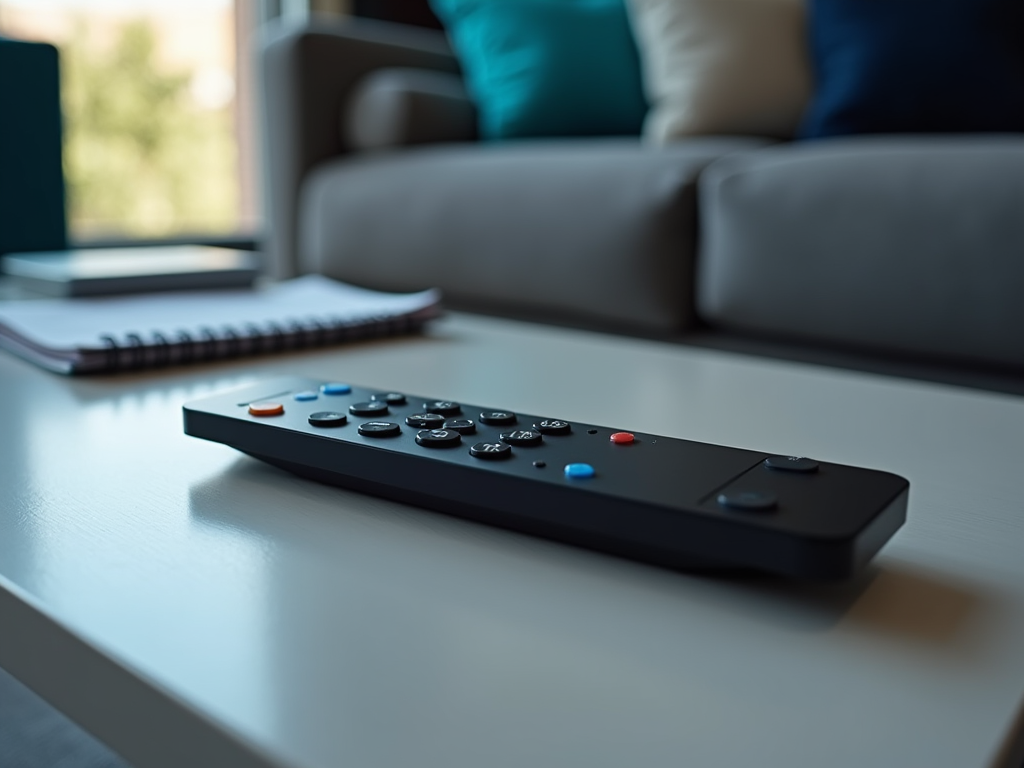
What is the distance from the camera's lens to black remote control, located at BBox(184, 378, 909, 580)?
0.96 feet

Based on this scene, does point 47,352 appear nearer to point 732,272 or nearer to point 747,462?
point 747,462

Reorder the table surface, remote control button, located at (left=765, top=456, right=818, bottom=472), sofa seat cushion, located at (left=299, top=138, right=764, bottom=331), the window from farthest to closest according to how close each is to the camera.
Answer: the window → sofa seat cushion, located at (left=299, top=138, right=764, bottom=331) → remote control button, located at (left=765, top=456, right=818, bottom=472) → the table surface

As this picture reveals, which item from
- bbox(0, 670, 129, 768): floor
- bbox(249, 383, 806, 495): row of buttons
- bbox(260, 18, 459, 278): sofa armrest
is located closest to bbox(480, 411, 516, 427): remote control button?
bbox(249, 383, 806, 495): row of buttons

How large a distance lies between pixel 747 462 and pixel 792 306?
0.81 m

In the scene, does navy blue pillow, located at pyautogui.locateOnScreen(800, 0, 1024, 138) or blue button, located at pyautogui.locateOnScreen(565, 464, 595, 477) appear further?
navy blue pillow, located at pyautogui.locateOnScreen(800, 0, 1024, 138)

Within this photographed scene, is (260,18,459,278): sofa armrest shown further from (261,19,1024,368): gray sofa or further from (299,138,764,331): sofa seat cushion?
(299,138,764,331): sofa seat cushion

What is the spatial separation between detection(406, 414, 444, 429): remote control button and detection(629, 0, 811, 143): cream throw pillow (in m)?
1.29

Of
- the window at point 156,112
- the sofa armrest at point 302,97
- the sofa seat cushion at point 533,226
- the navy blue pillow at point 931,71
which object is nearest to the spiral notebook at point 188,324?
the sofa seat cushion at point 533,226

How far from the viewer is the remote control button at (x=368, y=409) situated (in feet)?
1.41

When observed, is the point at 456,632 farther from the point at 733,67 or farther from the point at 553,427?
the point at 733,67

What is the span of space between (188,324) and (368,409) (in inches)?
14.3

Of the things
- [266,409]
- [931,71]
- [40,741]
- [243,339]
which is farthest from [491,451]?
[931,71]

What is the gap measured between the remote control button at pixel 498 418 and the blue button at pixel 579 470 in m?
0.07

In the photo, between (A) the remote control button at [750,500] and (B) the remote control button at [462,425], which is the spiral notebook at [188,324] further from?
(A) the remote control button at [750,500]
